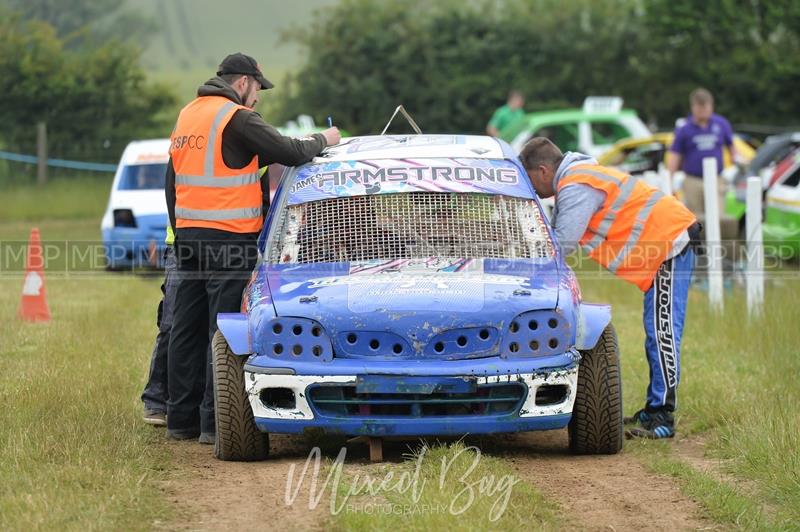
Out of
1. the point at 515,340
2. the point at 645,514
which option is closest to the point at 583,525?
the point at 645,514

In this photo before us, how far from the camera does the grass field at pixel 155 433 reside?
5848mm

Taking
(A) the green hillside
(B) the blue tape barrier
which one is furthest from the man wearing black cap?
(A) the green hillside

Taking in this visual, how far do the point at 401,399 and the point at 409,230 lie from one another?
A: 1148 millimetres

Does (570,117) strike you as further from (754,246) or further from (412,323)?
(412,323)

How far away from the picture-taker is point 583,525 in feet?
19.1

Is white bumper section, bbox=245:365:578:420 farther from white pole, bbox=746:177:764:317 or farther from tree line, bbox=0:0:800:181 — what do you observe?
tree line, bbox=0:0:800:181

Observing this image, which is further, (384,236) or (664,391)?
(664,391)

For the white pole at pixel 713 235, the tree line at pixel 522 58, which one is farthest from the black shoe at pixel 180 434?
the tree line at pixel 522 58

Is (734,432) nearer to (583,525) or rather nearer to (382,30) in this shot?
(583,525)

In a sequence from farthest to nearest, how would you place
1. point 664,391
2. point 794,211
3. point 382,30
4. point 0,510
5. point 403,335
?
point 382,30 → point 794,211 → point 664,391 → point 403,335 → point 0,510

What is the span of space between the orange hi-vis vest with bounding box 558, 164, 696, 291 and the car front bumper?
129 cm

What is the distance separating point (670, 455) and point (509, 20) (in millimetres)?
27420

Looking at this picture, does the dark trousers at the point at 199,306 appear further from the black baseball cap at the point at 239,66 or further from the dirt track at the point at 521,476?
the black baseball cap at the point at 239,66

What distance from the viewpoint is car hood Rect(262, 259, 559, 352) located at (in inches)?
264
